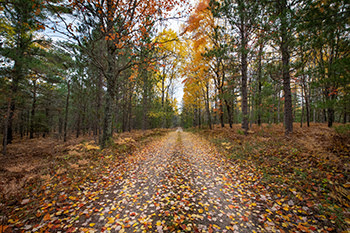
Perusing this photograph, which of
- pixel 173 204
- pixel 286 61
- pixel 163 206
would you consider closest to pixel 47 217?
pixel 163 206

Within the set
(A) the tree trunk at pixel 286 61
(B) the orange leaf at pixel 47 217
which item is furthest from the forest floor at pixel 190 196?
(A) the tree trunk at pixel 286 61

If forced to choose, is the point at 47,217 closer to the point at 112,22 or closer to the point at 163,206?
the point at 163,206

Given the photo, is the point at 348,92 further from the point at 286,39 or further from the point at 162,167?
the point at 162,167

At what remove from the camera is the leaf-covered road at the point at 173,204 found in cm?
267

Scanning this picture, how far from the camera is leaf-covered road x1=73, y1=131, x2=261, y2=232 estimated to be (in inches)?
105

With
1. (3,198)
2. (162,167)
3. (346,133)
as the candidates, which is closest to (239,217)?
(162,167)

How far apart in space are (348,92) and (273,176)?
4.03 metres

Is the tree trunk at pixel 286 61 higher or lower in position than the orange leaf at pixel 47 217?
higher

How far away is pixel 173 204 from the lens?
10.9 feet

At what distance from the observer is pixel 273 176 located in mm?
4465

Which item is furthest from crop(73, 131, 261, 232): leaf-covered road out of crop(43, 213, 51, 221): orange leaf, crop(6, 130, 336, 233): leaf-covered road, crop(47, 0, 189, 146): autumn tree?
crop(47, 0, 189, 146): autumn tree

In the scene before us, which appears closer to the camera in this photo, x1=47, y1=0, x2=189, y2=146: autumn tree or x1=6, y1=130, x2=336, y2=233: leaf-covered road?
x1=6, y1=130, x2=336, y2=233: leaf-covered road

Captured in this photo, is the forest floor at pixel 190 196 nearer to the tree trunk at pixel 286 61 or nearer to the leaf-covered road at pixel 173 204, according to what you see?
the leaf-covered road at pixel 173 204

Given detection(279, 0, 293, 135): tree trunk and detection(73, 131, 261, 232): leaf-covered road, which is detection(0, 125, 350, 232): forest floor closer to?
detection(73, 131, 261, 232): leaf-covered road
